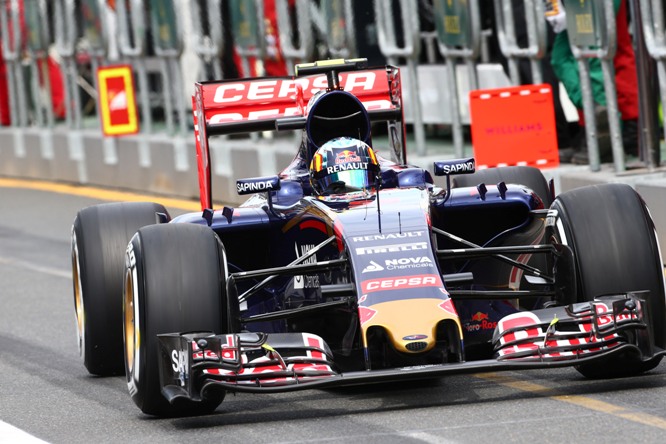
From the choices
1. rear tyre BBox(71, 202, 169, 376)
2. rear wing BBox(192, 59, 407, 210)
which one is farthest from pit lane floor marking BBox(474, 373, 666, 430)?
rear wing BBox(192, 59, 407, 210)

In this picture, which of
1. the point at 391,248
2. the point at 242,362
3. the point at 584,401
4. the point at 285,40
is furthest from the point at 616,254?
the point at 285,40

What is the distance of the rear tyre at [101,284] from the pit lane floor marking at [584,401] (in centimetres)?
199

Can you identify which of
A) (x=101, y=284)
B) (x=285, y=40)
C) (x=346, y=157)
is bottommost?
(x=101, y=284)

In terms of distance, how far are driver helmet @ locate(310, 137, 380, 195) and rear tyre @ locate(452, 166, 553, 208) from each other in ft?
4.49

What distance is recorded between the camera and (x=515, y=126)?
13133mm

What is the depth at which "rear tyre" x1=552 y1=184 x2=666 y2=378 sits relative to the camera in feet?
24.7

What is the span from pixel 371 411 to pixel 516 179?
110 inches

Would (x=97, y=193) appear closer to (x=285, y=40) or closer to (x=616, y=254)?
(x=285, y=40)

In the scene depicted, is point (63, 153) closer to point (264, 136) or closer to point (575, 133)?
point (264, 136)

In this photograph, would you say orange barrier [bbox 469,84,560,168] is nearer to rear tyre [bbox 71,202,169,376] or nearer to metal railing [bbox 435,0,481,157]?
metal railing [bbox 435,0,481,157]

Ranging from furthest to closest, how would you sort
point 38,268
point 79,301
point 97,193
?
1. point 97,193
2. point 38,268
3. point 79,301

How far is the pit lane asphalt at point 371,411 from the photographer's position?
6703 mm

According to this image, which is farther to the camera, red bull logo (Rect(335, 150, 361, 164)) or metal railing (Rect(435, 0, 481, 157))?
metal railing (Rect(435, 0, 481, 157))

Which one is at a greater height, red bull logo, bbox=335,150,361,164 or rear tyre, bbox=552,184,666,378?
red bull logo, bbox=335,150,361,164
